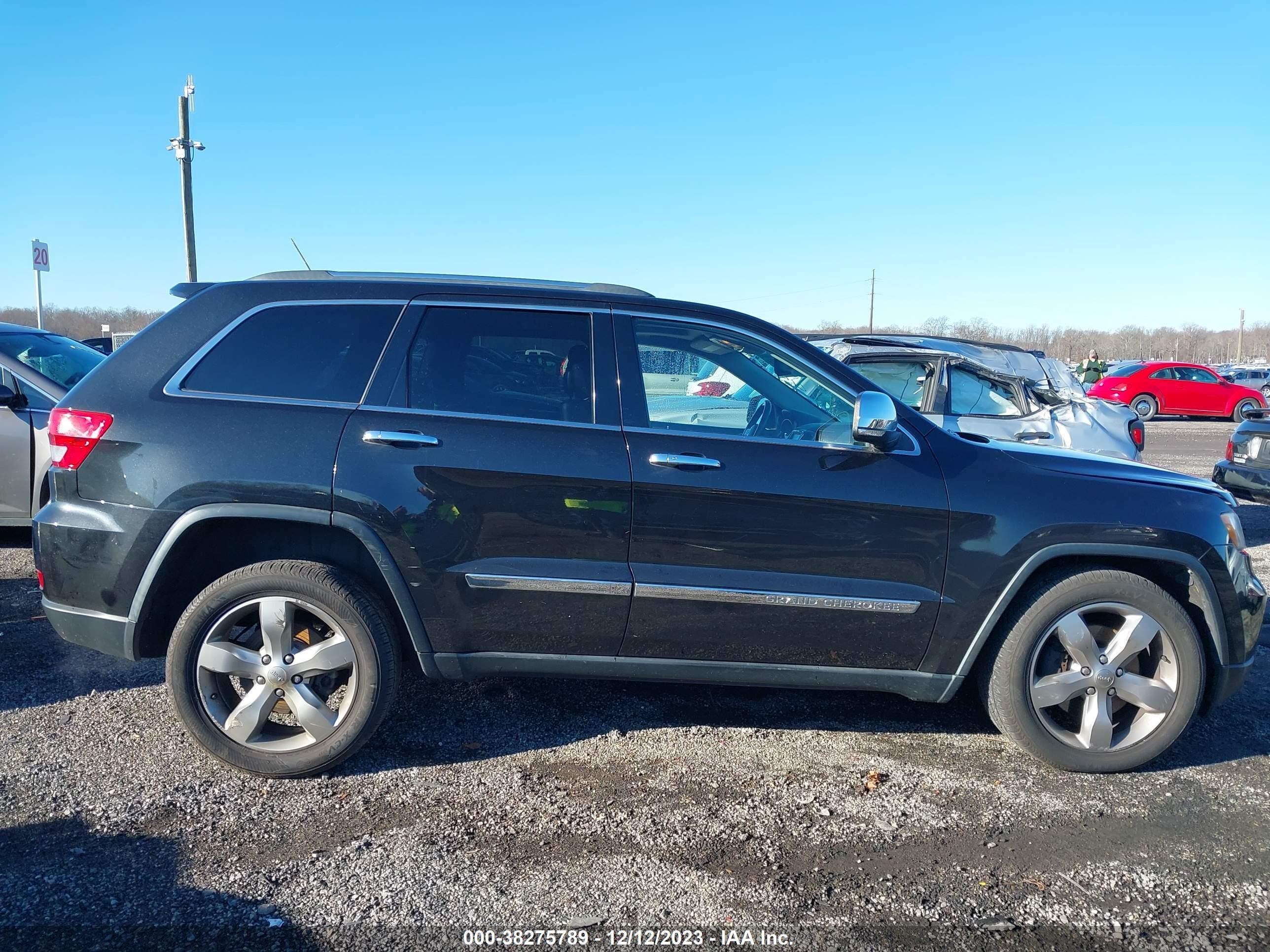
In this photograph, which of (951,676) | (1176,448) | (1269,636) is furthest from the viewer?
(1176,448)

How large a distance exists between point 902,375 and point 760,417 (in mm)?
4816

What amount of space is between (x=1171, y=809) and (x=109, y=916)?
364 centimetres

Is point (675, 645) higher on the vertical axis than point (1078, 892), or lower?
higher

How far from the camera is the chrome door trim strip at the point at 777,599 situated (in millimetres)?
3436

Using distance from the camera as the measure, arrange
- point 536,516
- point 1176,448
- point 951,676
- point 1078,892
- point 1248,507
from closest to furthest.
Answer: point 1078,892
point 536,516
point 951,676
point 1248,507
point 1176,448

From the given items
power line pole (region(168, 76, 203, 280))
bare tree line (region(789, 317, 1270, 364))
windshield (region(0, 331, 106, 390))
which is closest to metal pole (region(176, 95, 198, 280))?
power line pole (region(168, 76, 203, 280))

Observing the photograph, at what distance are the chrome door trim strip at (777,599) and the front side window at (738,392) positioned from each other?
2.01ft

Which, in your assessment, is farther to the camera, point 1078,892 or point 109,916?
point 1078,892

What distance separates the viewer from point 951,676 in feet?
11.9

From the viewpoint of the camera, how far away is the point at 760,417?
3629 millimetres

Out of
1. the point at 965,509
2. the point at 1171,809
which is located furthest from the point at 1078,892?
the point at 965,509

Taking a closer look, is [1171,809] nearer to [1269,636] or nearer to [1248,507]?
[1269,636]

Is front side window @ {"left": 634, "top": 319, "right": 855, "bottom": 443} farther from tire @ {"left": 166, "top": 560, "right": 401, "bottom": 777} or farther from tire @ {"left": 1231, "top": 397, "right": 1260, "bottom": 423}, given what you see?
tire @ {"left": 1231, "top": 397, "right": 1260, "bottom": 423}

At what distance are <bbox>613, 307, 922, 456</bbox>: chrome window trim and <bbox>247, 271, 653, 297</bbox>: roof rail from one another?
0.13 m
